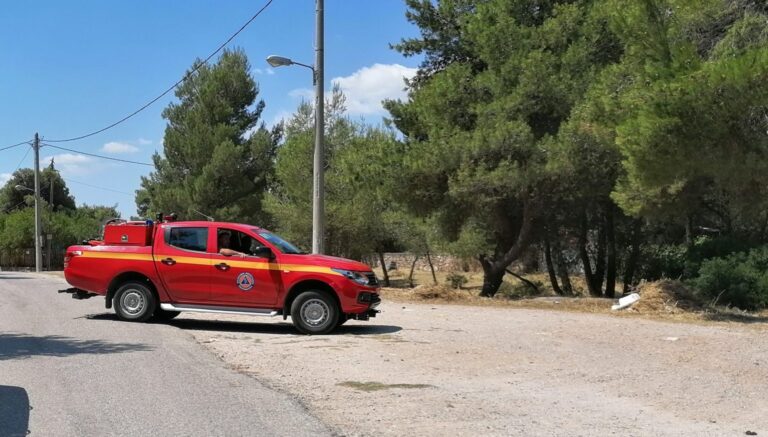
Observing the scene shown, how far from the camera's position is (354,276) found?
463 inches

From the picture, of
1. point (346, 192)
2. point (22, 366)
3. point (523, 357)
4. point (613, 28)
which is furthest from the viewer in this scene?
point (346, 192)

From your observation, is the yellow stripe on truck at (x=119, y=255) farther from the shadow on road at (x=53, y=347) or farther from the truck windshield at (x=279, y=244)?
the truck windshield at (x=279, y=244)

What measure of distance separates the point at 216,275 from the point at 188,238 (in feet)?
3.11

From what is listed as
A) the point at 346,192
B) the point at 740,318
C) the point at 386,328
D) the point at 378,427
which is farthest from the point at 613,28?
the point at 346,192

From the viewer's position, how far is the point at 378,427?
5949 mm

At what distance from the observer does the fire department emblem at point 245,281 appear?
1188 cm

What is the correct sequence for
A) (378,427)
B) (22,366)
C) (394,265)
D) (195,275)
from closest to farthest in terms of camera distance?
(378,427) → (22,366) → (195,275) → (394,265)

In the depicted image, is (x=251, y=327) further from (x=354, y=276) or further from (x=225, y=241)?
(x=354, y=276)

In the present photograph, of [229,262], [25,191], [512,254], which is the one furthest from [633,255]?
[25,191]

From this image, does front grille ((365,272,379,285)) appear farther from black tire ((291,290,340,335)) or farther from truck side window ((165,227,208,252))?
truck side window ((165,227,208,252))

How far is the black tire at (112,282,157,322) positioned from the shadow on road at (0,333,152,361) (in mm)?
1677

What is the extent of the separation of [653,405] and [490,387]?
1.71 meters

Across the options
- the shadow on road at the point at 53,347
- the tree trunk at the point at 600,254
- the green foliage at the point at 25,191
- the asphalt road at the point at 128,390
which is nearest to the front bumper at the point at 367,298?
the asphalt road at the point at 128,390

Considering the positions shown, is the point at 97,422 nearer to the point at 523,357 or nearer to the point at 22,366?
the point at 22,366
